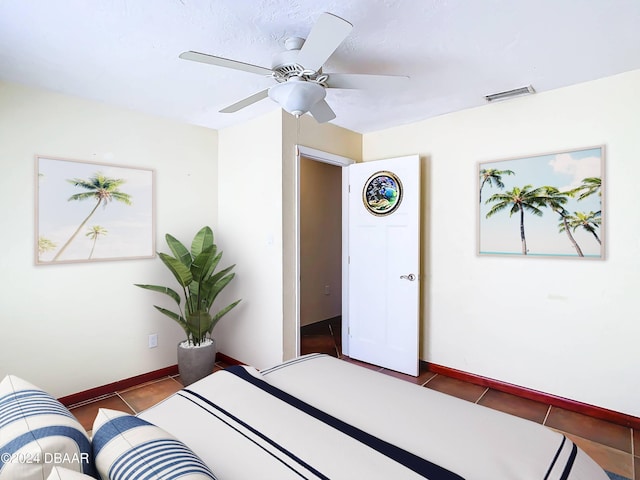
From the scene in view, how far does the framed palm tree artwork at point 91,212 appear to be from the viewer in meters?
2.57

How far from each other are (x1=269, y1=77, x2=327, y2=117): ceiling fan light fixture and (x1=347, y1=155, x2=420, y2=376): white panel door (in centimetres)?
160

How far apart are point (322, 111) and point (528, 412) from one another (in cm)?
264

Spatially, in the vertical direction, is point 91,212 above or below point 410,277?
above

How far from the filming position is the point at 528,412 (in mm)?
2561

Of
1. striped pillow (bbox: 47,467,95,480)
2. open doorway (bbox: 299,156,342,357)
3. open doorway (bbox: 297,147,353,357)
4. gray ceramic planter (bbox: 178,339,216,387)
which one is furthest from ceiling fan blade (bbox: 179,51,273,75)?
open doorway (bbox: 299,156,342,357)

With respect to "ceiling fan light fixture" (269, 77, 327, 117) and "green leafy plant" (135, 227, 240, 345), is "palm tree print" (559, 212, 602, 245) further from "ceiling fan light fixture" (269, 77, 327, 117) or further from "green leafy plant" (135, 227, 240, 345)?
"green leafy plant" (135, 227, 240, 345)

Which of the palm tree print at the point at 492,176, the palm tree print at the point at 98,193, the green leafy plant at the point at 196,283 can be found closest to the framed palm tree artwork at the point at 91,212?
the palm tree print at the point at 98,193

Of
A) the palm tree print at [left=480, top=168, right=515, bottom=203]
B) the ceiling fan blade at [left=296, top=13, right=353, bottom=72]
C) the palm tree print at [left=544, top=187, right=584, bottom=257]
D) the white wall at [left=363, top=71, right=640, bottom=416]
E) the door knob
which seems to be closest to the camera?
the ceiling fan blade at [left=296, top=13, right=353, bottom=72]

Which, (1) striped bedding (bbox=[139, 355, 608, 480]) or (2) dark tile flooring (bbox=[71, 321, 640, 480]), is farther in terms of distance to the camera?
(2) dark tile flooring (bbox=[71, 321, 640, 480])

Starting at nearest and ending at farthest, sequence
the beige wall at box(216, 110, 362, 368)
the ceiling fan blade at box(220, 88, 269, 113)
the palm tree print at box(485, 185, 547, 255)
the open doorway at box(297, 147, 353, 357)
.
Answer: the ceiling fan blade at box(220, 88, 269, 113) → the palm tree print at box(485, 185, 547, 255) → the beige wall at box(216, 110, 362, 368) → the open doorway at box(297, 147, 353, 357)

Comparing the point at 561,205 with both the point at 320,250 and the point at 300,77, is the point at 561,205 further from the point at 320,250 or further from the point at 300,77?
the point at 320,250

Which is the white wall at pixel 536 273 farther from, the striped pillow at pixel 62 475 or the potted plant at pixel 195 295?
the striped pillow at pixel 62 475

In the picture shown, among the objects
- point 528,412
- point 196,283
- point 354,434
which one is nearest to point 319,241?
point 196,283

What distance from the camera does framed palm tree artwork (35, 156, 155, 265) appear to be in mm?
2568
